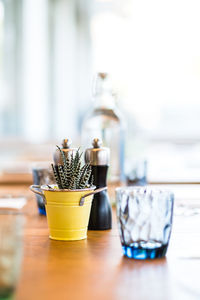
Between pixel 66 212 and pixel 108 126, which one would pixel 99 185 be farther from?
pixel 108 126

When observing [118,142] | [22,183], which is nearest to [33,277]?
[118,142]

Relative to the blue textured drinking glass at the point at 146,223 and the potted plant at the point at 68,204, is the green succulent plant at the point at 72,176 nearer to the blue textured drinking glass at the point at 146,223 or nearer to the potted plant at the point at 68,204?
the potted plant at the point at 68,204

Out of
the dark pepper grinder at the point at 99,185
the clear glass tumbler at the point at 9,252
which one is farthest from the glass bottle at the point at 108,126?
the clear glass tumbler at the point at 9,252

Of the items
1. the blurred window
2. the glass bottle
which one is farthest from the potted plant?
the blurred window

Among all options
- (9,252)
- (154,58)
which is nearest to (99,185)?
(9,252)

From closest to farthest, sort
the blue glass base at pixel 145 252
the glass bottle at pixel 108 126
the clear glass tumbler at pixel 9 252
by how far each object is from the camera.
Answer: the clear glass tumbler at pixel 9 252, the blue glass base at pixel 145 252, the glass bottle at pixel 108 126

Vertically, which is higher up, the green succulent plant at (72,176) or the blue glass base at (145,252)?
the green succulent plant at (72,176)

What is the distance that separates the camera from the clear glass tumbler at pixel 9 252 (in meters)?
0.46

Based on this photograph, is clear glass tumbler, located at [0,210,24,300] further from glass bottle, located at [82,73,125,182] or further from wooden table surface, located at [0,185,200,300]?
glass bottle, located at [82,73,125,182]

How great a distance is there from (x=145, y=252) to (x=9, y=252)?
0.27m

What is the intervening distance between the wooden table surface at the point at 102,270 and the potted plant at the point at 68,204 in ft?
0.07

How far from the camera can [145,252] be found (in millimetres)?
689

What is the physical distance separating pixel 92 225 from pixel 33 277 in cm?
35

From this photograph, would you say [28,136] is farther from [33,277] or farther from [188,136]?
[33,277]
